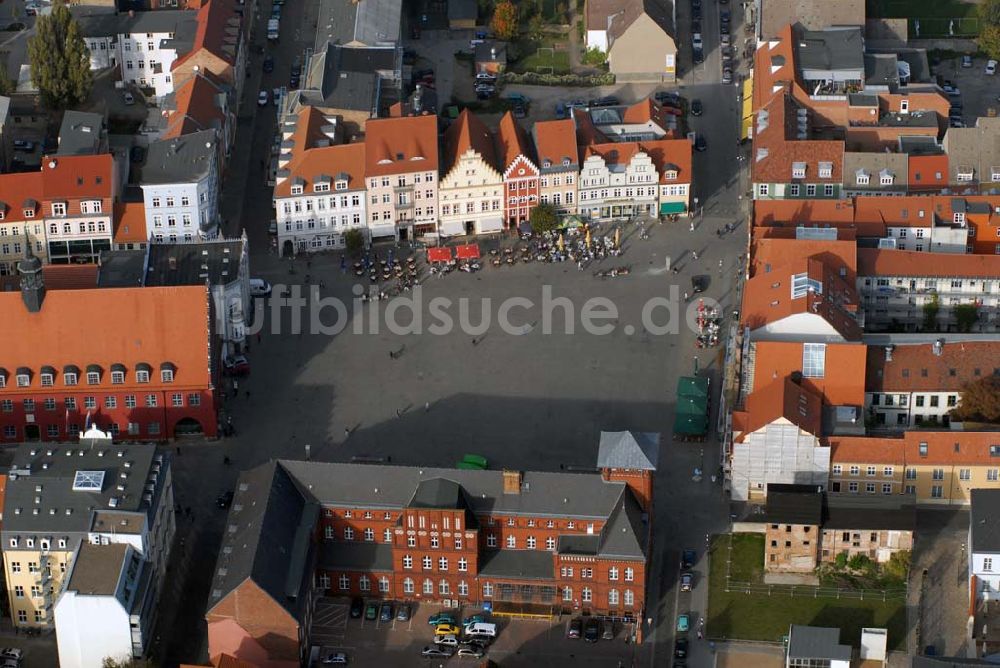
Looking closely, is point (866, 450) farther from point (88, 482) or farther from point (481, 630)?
point (88, 482)

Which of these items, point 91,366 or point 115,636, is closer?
point 115,636

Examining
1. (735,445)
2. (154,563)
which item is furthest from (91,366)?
(735,445)

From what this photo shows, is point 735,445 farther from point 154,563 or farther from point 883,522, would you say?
point 154,563

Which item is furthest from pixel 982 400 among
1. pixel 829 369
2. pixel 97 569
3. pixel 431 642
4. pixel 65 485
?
pixel 65 485

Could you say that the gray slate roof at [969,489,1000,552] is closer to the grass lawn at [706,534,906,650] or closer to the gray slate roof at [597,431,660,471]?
the grass lawn at [706,534,906,650]

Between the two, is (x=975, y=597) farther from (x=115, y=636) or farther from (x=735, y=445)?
(x=115, y=636)

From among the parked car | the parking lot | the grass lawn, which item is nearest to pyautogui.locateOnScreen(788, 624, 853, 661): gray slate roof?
the grass lawn

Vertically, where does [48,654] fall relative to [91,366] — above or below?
below
